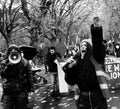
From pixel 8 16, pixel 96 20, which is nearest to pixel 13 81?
pixel 96 20

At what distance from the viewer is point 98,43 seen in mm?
3512

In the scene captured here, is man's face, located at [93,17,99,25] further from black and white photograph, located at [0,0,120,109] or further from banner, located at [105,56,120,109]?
banner, located at [105,56,120,109]

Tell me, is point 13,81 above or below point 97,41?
below

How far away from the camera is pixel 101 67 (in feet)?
Answer: 11.9

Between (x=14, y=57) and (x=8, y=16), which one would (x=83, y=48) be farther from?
(x=8, y=16)

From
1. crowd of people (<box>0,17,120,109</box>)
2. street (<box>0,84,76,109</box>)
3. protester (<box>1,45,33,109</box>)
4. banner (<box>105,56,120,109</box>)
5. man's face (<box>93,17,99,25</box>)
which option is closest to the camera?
man's face (<box>93,17,99,25</box>)

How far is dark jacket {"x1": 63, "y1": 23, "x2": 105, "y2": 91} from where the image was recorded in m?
3.52

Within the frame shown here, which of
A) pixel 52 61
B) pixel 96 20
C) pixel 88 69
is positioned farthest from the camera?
pixel 52 61

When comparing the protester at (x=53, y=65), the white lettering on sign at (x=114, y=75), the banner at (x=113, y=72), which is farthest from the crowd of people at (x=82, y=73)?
the white lettering on sign at (x=114, y=75)

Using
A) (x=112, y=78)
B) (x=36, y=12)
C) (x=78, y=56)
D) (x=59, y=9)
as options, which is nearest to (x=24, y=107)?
(x=78, y=56)

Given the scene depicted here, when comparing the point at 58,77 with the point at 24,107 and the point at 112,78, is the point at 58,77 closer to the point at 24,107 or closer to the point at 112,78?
the point at 112,78

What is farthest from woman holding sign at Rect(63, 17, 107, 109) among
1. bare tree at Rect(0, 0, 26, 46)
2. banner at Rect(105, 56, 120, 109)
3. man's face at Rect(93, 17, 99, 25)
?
bare tree at Rect(0, 0, 26, 46)

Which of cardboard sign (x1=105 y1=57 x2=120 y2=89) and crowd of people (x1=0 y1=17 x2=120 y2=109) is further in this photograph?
cardboard sign (x1=105 y1=57 x2=120 y2=89)

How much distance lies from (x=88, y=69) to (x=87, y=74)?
0.22 ft
